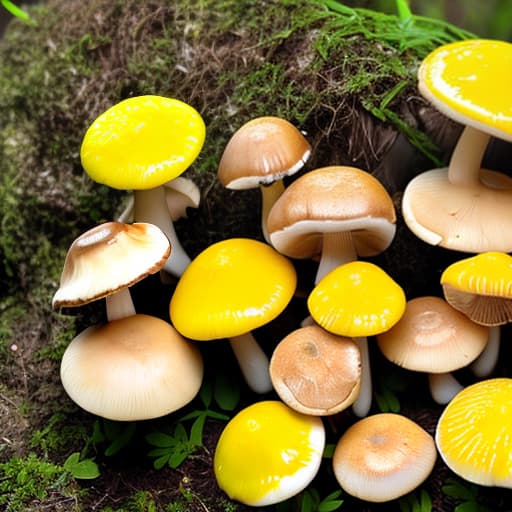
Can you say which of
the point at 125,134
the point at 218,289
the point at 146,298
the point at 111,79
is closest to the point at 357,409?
the point at 218,289

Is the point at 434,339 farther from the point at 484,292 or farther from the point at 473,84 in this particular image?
the point at 473,84

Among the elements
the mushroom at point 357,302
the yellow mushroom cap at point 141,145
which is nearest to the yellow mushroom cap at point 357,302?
the mushroom at point 357,302

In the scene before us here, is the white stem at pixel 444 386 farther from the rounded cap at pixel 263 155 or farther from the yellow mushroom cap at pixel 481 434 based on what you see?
the rounded cap at pixel 263 155

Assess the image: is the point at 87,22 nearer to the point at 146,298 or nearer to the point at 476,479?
the point at 146,298

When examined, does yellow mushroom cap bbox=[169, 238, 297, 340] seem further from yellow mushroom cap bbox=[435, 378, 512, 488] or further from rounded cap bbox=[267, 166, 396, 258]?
yellow mushroom cap bbox=[435, 378, 512, 488]

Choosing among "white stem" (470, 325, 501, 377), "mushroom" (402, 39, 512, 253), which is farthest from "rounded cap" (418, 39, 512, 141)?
"white stem" (470, 325, 501, 377)

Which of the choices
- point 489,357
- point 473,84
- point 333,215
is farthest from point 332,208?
point 489,357
